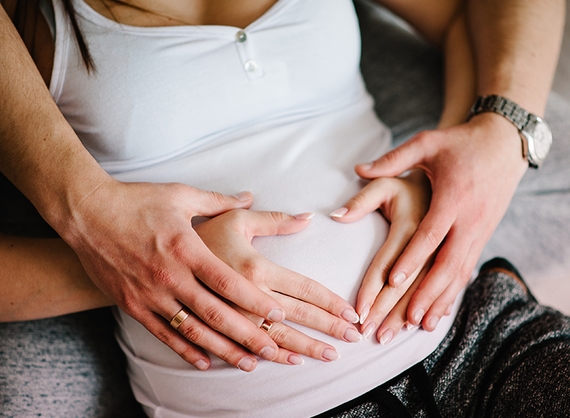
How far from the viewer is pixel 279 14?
2.35 ft

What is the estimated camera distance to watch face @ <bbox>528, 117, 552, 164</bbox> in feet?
2.53

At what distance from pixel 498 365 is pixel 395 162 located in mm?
346

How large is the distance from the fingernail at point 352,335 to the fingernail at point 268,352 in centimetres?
10

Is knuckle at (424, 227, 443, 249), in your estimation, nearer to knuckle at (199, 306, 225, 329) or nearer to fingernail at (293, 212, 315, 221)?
fingernail at (293, 212, 315, 221)

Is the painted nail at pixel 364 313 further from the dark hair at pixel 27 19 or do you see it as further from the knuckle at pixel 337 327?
the dark hair at pixel 27 19

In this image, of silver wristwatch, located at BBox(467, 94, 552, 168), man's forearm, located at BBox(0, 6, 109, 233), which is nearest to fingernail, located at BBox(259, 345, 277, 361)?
man's forearm, located at BBox(0, 6, 109, 233)

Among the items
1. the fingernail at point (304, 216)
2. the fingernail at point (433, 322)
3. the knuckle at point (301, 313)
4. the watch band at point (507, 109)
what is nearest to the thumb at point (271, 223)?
the fingernail at point (304, 216)

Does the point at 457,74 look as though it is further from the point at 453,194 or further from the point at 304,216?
the point at 304,216

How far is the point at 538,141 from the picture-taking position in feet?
2.56

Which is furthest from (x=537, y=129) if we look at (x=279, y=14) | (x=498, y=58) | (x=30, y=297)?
(x=30, y=297)

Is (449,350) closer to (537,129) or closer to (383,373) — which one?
(383,373)

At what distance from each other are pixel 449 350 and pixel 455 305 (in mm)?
76

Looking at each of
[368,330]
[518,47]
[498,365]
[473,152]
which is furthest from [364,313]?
[518,47]

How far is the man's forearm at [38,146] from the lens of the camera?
59 cm
